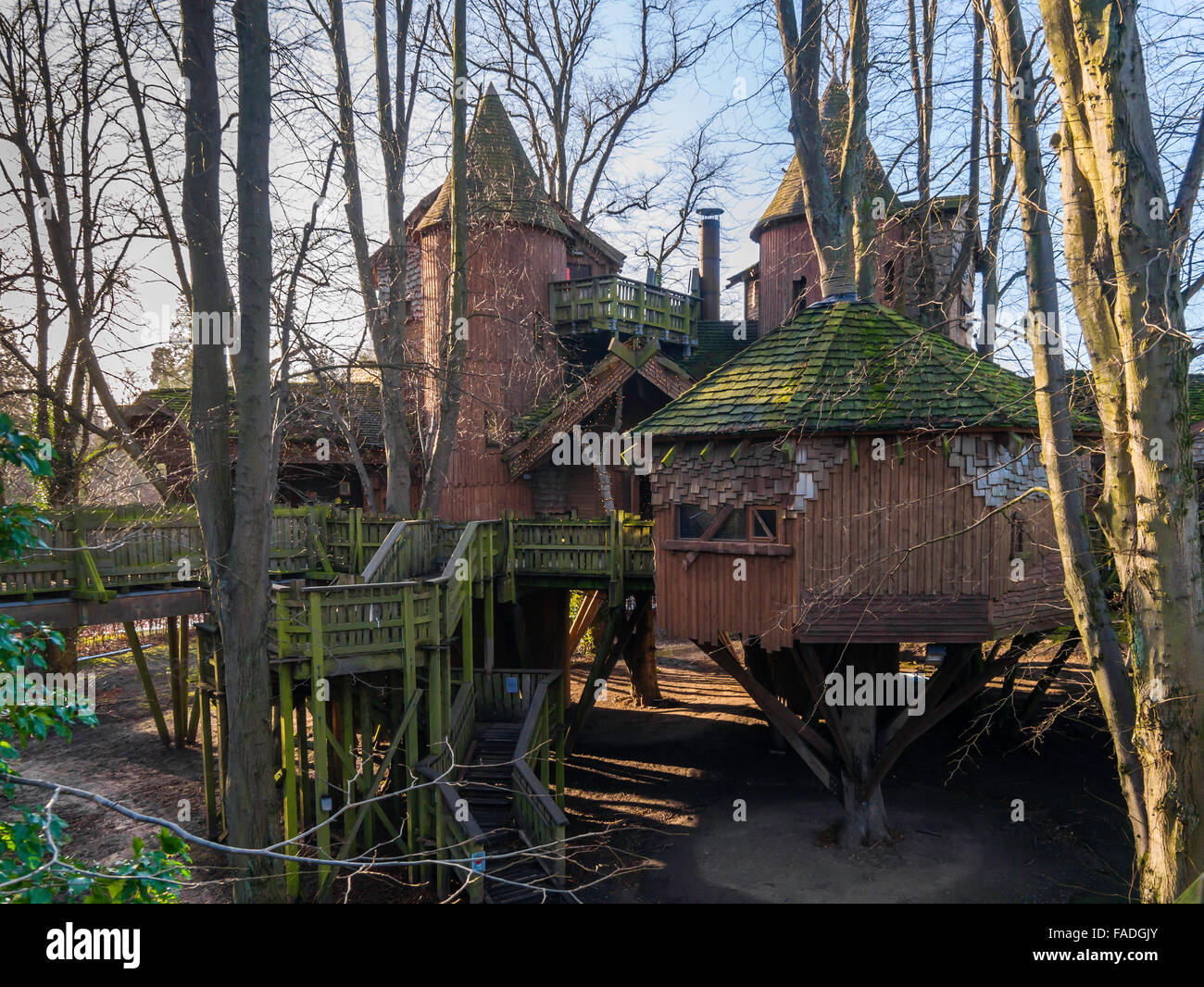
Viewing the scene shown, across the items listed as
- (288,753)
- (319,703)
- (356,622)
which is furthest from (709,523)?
(288,753)

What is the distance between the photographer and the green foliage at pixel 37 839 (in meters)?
3.54

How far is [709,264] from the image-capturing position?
2816cm

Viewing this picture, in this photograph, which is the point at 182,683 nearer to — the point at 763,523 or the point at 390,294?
the point at 390,294

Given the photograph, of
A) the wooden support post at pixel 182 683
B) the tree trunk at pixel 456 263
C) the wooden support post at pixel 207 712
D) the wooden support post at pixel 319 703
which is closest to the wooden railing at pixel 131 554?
the wooden support post at pixel 207 712

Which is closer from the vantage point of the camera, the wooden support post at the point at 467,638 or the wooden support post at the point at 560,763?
the wooden support post at the point at 467,638

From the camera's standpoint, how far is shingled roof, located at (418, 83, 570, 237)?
21562 mm

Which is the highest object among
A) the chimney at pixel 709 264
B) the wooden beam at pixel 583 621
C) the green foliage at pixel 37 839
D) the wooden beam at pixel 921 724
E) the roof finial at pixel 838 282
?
the chimney at pixel 709 264

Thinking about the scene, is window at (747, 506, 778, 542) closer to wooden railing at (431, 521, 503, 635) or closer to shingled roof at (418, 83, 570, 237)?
wooden railing at (431, 521, 503, 635)

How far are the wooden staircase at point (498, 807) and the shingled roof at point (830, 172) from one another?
16.9 meters

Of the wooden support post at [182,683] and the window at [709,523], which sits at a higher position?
the window at [709,523]

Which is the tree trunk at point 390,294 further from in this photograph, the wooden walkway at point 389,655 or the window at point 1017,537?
the window at point 1017,537

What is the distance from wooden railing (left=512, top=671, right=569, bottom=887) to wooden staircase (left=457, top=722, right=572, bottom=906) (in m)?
0.20
